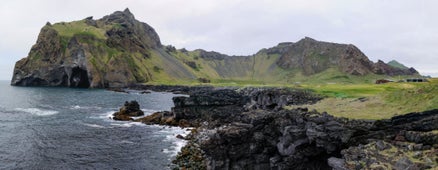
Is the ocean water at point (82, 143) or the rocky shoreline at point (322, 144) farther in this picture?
the ocean water at point (82, 143)

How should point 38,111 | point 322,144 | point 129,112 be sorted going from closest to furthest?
point 322,144 → point 129,112 → point 38,111

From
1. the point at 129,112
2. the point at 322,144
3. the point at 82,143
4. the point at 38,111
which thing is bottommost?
the point at 82,143

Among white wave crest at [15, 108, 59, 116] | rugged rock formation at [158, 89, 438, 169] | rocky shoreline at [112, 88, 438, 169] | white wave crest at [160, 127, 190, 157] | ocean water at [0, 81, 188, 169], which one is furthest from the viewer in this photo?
white wave crest at [15, 108, 59, 116]

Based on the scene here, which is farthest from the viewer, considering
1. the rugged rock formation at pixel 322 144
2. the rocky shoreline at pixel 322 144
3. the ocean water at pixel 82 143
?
the ocean water at pixel 82 143

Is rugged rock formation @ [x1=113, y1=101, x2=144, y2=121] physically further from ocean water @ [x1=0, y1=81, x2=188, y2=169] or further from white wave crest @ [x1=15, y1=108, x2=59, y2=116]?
white wave crest @ [x1=15, y1=108, x2=59, y2=116]

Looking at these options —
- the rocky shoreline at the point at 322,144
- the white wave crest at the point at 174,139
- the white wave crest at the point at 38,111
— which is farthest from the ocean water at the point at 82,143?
the rocky shoreline at the point at 322,144

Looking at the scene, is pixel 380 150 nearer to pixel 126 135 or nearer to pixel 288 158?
pixel 288 158

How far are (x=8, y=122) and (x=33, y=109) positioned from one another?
78.3 feet

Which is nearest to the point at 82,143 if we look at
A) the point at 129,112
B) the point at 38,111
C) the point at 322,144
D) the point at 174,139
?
the point at 174,139

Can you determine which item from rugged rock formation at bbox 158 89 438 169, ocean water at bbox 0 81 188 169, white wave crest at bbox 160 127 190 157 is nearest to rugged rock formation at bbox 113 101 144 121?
ocean water at bbox 0 81 188 169

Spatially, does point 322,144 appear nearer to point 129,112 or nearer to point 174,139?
point 174,139

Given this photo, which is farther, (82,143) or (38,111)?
(38,111)

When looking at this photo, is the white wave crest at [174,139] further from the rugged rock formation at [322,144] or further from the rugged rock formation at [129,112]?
the rugged rock formation at [129,112]

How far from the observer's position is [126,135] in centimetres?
5906
